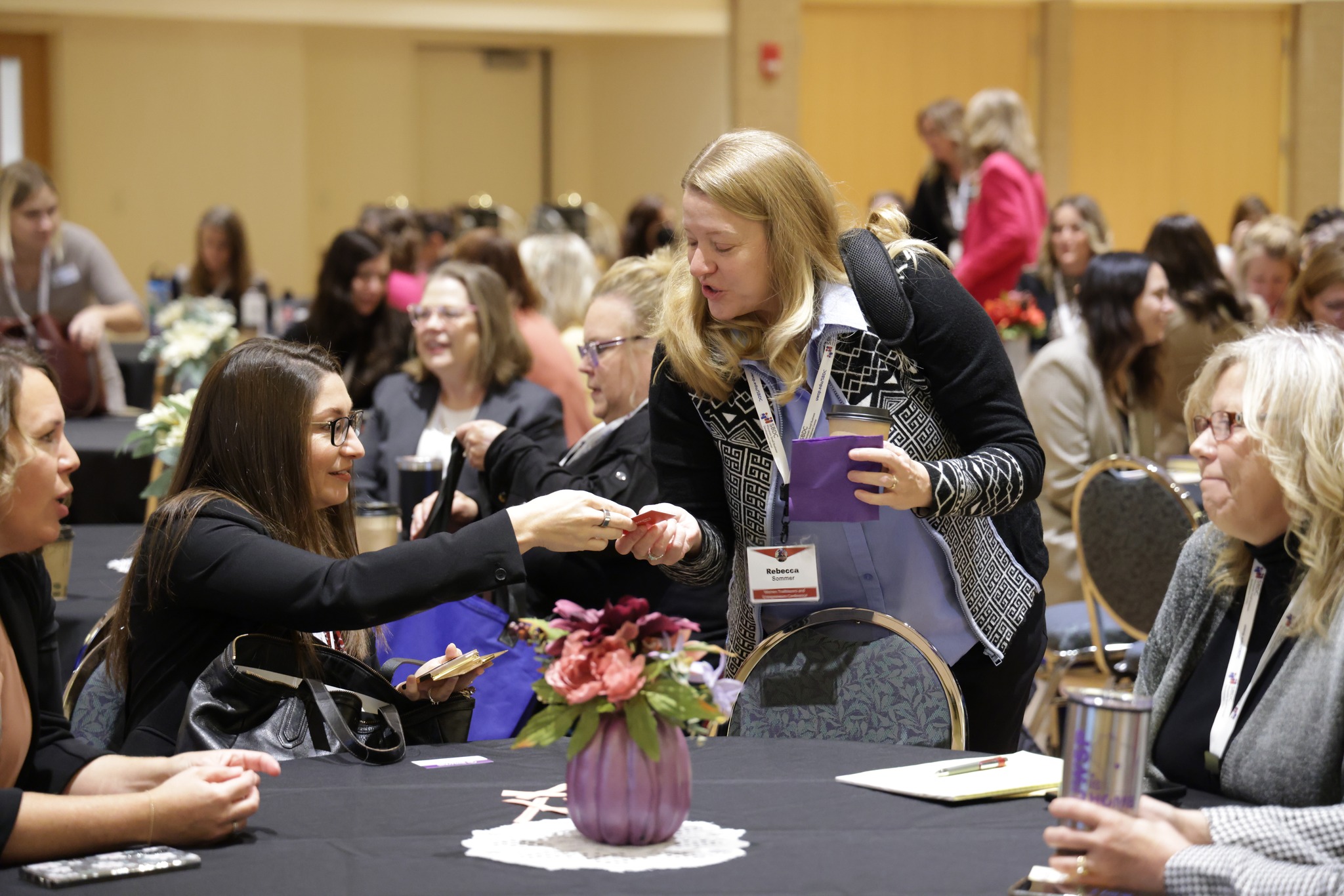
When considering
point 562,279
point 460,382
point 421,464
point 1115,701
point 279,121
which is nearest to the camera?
point 1115,701

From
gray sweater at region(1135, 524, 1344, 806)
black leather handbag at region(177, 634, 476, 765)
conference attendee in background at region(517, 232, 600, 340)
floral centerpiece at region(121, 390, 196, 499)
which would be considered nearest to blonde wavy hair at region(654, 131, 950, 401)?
black leather handbag at region(177, 634, 476, 765)

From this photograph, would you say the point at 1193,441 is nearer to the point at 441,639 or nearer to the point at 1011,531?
the point at 1011,531

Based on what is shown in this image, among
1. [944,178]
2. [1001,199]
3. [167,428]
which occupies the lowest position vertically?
[167,428]

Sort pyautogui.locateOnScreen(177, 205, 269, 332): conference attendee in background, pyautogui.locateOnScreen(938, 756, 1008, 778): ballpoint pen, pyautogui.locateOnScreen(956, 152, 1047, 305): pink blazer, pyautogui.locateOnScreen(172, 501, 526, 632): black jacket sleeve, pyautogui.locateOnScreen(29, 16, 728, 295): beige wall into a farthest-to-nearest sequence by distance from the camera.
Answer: pyautogui.locateOnScreen(29, 16, 728, 295): beige wall → pyautogui.locateOnScreen(177, 205, 269, 332): conference attendee in background → pyautogui.locateOnScreen(956, 152, 1047, 305): pink blazer → pyautogui.locateOnScreen(172, 501, 526, 632): black jacket sleeve → pyautogui.locateOnScreen(938, 756, 1008, 778): ballpoint pen

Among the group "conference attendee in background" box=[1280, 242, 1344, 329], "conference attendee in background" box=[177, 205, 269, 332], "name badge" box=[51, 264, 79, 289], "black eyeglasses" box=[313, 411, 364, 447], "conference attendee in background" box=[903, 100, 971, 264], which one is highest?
"conference attendee in background" box=[903, 100, 971, 264]

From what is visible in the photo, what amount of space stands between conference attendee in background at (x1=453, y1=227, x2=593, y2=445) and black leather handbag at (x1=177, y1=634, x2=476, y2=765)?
9.20 ft

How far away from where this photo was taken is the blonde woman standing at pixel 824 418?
90.3 inches

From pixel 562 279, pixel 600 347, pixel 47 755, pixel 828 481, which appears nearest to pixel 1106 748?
pixel 828 481

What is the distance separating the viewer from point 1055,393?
4.50 m

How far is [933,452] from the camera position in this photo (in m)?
2.40

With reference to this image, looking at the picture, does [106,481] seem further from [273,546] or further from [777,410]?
[777,410]

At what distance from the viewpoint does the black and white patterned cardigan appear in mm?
2316

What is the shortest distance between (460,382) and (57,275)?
2247mm

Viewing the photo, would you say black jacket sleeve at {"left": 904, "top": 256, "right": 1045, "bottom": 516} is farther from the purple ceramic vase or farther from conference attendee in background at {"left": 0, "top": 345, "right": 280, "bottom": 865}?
conference attendee in background at {"left": 0, "top": 345, "right": 280, "bottom": 865}
